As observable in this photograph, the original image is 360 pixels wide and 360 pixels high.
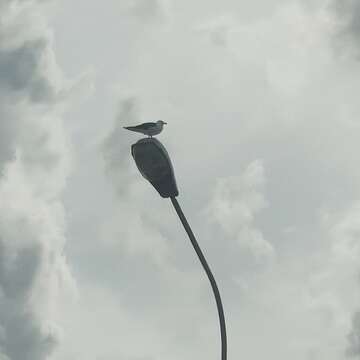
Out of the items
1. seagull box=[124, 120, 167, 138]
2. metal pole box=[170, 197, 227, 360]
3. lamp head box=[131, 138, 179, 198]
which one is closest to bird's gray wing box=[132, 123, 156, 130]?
seagull box=[124, 120, 167, 138]

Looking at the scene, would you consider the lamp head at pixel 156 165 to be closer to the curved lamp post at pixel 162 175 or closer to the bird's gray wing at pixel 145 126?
the curved lamp post at pixel 162 175

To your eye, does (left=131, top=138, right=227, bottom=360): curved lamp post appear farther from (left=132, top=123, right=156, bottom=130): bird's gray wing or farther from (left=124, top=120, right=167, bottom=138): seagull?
(left=132, top=123, right=156, bottom=130): bird's gray wing

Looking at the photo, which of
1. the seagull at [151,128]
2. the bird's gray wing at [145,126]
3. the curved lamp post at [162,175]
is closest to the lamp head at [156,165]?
the curved lamp post at [162,175]

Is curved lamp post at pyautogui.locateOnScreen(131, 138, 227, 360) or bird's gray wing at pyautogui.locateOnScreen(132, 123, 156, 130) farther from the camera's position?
bird's gray wing at pyautogui.locateOnScreen(132, 123, 156, 130)

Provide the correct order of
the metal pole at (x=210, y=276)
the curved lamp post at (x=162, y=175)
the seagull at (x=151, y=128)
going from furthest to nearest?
1. the seagull at (x=151, y=128)
2. the curved lamp post at (x=162, y=175)
3. the metal pole at (x=210, y=276)

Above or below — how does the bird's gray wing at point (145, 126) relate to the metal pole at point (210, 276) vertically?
above

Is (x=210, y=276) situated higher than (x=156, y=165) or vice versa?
(x=156, y=165)

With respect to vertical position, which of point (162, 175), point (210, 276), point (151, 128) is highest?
point (151, 128)

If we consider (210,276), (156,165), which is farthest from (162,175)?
(210,276)

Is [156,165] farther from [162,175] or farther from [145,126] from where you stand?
[145,126]

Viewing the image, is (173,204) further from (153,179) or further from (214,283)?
(214,283)

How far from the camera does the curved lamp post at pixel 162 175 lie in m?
17.9

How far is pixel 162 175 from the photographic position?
60.8ft

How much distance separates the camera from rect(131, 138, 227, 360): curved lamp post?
1791 centimetres
